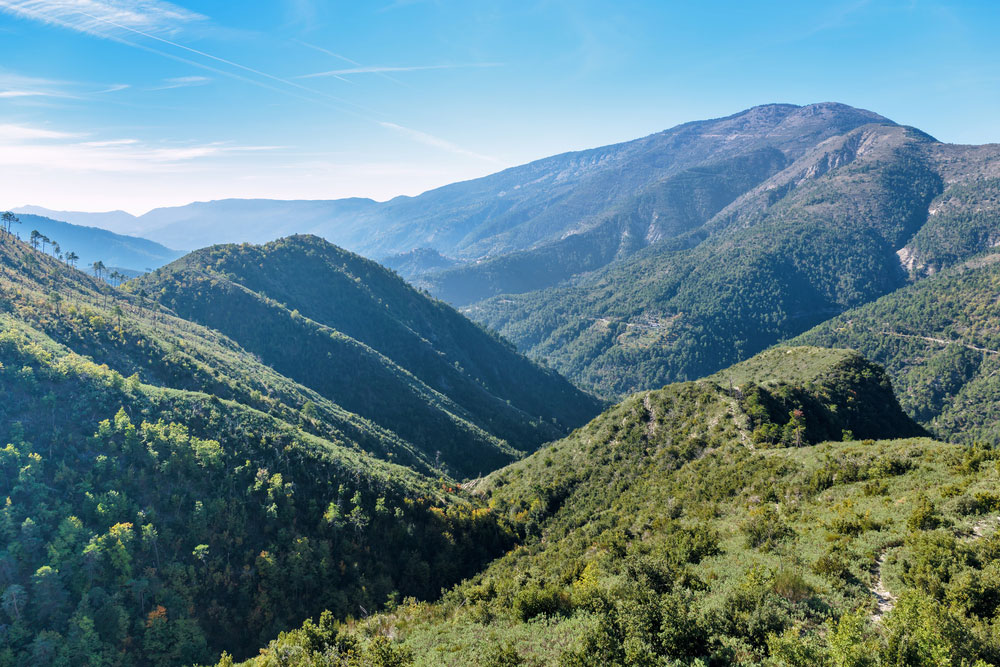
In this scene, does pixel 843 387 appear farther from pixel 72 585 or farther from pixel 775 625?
pixel 72 585

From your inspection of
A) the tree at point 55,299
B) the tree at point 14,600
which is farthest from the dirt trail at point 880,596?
the tree at point 55,299

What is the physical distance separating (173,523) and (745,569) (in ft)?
192

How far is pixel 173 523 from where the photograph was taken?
5106cm

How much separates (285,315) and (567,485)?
138m

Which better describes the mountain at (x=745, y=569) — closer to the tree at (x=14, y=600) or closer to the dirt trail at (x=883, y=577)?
the dirt trail at (x=883, y=577)

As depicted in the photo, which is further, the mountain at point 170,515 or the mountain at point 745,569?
the mountain at point 170,515

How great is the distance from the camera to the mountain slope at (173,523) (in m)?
42.3

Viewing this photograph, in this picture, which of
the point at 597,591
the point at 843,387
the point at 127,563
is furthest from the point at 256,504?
the point at 843,387

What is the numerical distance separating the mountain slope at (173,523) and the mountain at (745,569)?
14963 millimetres

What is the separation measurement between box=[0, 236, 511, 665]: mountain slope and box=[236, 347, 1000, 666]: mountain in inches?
589

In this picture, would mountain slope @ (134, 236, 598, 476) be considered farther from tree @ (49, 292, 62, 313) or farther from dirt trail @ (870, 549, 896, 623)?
dirt trail @ (870, 549, 896, 623)

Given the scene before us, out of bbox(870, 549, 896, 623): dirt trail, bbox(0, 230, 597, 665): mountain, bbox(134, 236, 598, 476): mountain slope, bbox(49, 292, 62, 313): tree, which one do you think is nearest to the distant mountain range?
bbox(870, 549, 896, 623): dirt trail

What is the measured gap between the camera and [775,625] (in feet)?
63.8

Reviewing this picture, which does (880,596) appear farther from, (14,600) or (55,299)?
(55,299)
